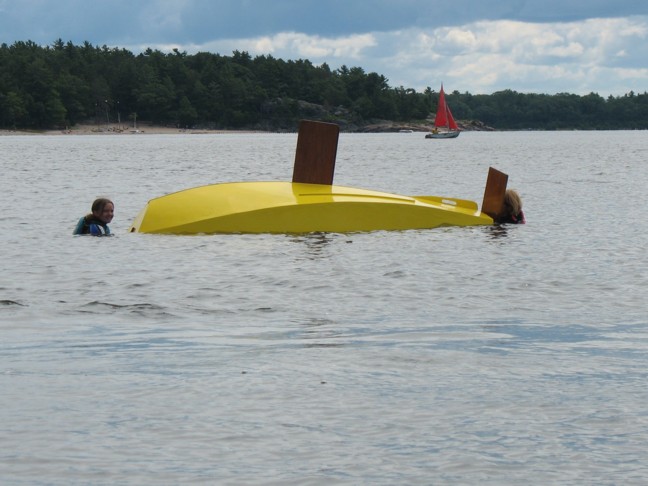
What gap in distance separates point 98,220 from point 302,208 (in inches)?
129

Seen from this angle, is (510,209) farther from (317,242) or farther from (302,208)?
(317,242)

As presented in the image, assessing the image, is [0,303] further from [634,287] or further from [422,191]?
[422,191]

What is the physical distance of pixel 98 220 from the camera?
1677cm

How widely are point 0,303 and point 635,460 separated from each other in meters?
→ 7.24

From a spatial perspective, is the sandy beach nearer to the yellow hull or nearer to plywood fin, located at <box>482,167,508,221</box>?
plywood fin, located at <box>482,167,508,221</box>

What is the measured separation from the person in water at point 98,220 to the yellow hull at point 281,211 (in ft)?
1.66

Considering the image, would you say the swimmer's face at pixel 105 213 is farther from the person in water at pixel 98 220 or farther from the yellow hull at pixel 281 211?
the yellow hull at pixel 281 211

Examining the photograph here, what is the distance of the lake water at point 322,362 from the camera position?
17.7 feet

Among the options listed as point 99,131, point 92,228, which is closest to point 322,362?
point 92,228

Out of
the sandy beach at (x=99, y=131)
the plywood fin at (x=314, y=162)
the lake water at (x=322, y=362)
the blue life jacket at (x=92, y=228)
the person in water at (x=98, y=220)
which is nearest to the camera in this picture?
the lake water at (x=322, y=362)

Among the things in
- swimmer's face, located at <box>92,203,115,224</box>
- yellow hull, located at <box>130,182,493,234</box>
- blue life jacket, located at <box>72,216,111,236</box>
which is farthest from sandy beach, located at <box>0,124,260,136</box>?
yellow hull, located at <box>130,182,493,234</box>

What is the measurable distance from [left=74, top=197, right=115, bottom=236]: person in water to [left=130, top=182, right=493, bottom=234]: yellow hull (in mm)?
506

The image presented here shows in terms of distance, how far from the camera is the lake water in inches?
213

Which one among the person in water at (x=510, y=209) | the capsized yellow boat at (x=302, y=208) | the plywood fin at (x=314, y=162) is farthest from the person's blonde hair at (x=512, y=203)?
the plywood fin at (x=314, y=162)
